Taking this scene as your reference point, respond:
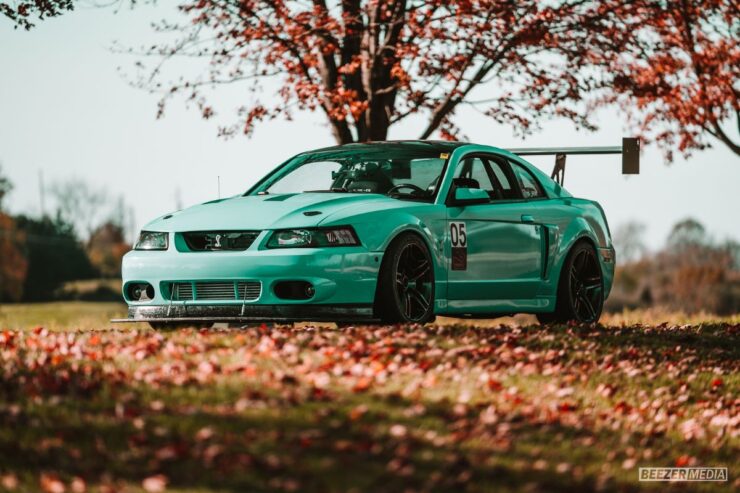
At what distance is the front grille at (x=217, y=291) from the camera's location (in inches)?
414

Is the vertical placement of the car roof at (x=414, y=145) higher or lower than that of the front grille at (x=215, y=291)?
higher

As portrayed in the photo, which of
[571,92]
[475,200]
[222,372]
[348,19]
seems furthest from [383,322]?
[571,92]

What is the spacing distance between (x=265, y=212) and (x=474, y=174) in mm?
2322

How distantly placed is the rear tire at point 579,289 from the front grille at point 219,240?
145 inches

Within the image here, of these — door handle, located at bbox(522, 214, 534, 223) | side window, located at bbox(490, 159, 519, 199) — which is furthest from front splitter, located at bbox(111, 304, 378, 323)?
side window, located at bbox(490, 159, 519, 199)

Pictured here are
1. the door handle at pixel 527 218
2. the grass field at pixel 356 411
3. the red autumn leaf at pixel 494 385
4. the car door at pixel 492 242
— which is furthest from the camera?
the door handle at pixel 527 218

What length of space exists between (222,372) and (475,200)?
13.3ft

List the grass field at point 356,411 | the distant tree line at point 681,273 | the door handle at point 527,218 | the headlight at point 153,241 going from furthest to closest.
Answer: the distant tree line at point 681,273 < the door handle at point 527,218 < the headlight at point 153,241 < the grass field at point 356,411

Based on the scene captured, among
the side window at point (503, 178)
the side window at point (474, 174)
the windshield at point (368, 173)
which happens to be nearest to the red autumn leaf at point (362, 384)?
the windshield at point (368, 173)

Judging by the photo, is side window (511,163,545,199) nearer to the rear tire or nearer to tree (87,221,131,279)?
the rear tire

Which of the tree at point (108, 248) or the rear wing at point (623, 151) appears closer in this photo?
the rear wing at point (623, 151)

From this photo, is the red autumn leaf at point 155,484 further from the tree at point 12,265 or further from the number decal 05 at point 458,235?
the tree at point 12,265

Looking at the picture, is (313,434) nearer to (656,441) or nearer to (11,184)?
(656,441)

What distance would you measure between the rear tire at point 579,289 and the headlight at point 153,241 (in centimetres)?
411
